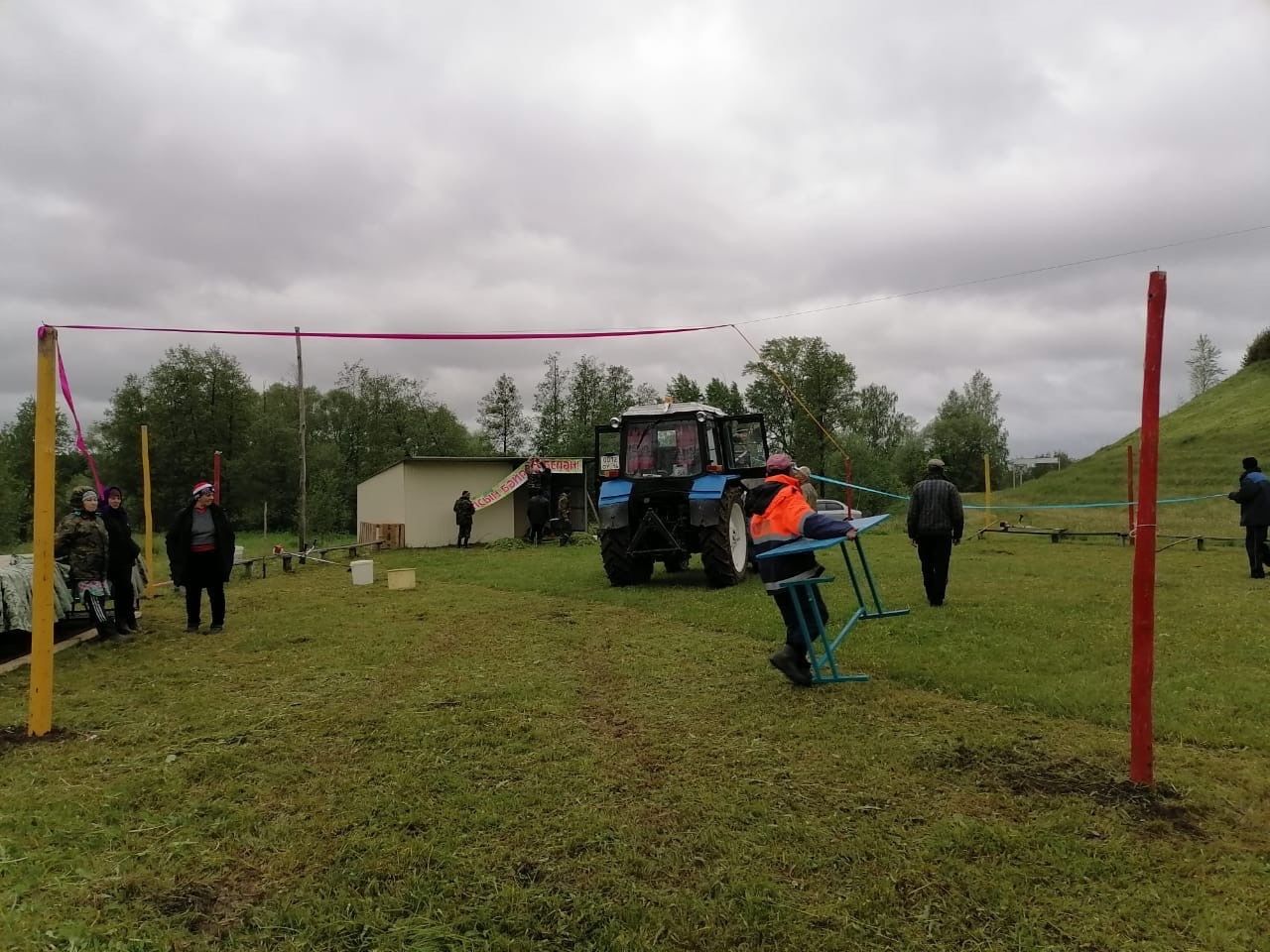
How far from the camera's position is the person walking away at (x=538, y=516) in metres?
21.5

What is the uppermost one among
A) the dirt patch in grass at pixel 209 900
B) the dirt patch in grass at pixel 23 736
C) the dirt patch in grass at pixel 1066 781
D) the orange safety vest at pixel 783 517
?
the orange safety vest at pixel 783 517

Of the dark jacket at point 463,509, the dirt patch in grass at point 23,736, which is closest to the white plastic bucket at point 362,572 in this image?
the dark jacket at point 463,509

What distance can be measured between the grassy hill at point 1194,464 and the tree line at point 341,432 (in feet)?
37.1

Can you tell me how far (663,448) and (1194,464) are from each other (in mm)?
23527

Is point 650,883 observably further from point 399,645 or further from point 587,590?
point 587,590

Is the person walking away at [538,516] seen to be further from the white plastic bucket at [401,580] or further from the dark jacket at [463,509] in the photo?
the white plastic bucket at [401,580]

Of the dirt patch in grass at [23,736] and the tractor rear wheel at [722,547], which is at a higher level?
the tractor rear wheel at [722,547]

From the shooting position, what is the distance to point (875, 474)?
49.7 meters

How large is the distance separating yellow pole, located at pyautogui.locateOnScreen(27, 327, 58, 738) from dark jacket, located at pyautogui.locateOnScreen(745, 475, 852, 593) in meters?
4.52

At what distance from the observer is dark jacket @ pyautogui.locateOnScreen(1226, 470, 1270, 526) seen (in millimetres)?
11352

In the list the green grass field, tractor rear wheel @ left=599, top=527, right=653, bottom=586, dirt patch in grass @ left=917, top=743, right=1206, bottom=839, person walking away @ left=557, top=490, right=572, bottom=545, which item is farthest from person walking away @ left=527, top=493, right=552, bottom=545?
dirt patch in grass @ left=917, top=743, right=1206, bottom=839

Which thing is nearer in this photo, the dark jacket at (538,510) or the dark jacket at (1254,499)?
the dark jacket at (1254,499)

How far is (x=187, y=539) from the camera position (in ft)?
28.1

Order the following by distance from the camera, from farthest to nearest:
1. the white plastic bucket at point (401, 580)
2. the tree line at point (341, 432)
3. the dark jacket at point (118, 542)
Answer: the tree line at point (341, 432), the white plastic bucket at point (401, 580), the dark jacket at point (118, 542)
